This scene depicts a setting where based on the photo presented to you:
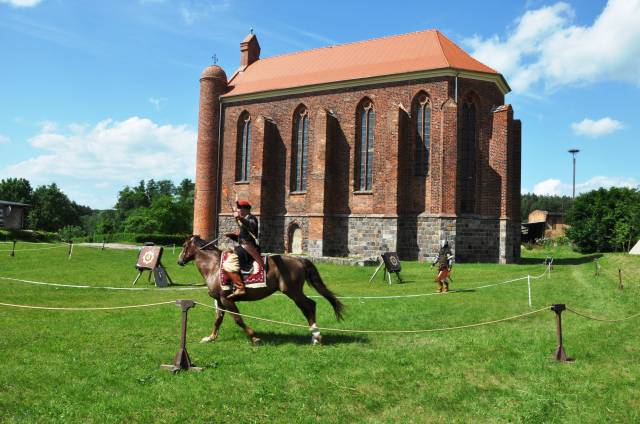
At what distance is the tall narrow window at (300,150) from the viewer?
34781 millimetres

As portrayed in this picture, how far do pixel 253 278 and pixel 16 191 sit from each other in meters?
92.8

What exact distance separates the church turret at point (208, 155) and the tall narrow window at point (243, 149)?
1824 mm

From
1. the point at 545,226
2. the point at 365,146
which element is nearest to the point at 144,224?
the point at 365,146

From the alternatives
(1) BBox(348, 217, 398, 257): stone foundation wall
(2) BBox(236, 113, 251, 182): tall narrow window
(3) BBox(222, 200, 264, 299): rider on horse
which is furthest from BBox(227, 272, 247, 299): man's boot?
(2) BBox(236, 113, 251, 182): tall narrow window

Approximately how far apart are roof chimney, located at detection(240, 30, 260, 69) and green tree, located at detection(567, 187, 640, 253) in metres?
34.0

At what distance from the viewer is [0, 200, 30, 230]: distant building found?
52000 millimetres

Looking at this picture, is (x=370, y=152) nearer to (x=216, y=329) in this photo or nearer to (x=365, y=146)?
(x=365, y=146)

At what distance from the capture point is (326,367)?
7.39 meters

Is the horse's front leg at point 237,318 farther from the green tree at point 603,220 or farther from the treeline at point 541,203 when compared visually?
the treeline at point 541,203

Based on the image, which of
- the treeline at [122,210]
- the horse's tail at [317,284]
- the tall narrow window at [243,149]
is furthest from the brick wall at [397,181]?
the treeline at [122,210]

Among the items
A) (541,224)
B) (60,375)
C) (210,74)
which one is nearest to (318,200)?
(210,74)

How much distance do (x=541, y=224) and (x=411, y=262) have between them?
172 ft

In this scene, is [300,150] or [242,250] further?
[300,150]

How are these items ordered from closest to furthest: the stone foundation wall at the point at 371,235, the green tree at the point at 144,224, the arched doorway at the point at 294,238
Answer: the stone foundation wall at the point at 371,235, the arched doorway at the point at 294,238, the green tree at the point at 144,224
